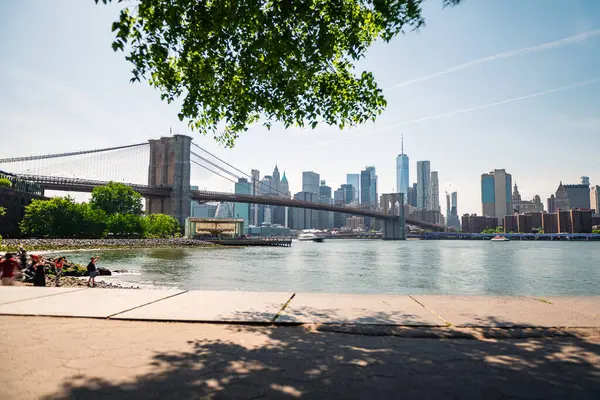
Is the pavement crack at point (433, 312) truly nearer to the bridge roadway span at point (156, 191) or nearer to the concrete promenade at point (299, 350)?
the concrete promenade at point (299, 350)

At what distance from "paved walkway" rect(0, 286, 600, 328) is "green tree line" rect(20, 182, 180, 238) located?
62471 mm

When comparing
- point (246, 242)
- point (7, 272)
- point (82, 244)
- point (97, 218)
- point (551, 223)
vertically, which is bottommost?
point (246, 242)

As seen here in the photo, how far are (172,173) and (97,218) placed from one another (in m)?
29.0

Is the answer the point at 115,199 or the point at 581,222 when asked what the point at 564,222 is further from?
the point at 115,199

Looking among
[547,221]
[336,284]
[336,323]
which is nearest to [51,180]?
[336,284]

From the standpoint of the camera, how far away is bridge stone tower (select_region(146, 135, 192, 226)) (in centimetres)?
8875

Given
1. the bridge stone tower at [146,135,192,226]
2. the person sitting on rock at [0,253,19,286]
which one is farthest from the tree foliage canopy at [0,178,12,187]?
the person sitting on rock at [0,253,19,286]

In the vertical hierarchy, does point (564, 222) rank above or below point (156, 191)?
below

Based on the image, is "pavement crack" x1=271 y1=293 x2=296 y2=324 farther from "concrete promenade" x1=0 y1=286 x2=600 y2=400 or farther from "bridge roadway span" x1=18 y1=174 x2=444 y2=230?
"bridge roadway span" x1=18 y1=174 x2=444 y2=230

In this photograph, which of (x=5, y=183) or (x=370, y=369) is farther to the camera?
(x=5, y=183)

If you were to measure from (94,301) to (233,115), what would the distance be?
472 centimetres

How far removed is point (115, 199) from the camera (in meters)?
75.4

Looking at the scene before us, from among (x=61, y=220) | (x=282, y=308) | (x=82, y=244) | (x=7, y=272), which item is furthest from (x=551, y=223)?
(x=7, y=272)

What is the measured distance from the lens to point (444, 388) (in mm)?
3012
